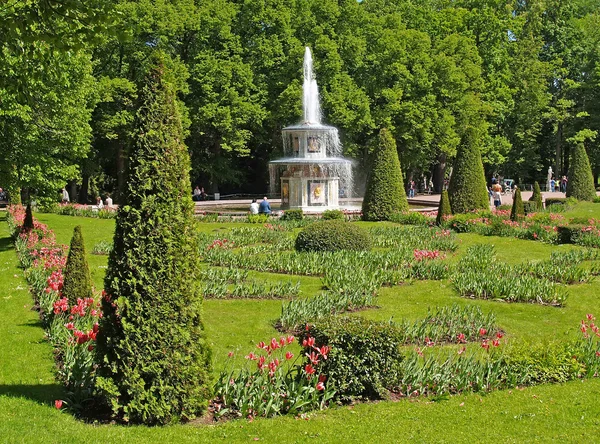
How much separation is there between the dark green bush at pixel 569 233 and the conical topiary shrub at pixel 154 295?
631 inches

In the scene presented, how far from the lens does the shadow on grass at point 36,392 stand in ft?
23.9

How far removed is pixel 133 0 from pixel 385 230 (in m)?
25.5

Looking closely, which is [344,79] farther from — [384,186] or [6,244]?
[6,244]

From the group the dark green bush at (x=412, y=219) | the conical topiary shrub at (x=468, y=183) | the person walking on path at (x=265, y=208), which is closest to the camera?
the dark green bush at (x=412, y=219)

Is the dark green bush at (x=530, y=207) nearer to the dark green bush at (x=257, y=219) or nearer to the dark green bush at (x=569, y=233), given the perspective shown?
the dark green bush at (x=569, y=233)

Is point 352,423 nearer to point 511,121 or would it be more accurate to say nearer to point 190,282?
point 190,282

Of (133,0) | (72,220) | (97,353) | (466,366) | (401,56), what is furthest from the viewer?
(401,56)

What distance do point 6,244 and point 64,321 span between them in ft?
40.0

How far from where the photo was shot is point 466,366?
320 inches

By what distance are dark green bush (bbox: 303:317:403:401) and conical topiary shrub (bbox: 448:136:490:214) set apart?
20533mm

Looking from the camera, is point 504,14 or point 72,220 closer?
point 72,220

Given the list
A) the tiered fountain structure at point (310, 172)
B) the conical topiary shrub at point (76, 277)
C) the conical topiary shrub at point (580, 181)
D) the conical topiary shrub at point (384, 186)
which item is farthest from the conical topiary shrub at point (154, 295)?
the conical topiary shrub at point (580, 181)

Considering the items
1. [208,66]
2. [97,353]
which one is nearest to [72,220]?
[208,66]

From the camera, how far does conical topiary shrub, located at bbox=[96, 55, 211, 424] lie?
6.73 meters
